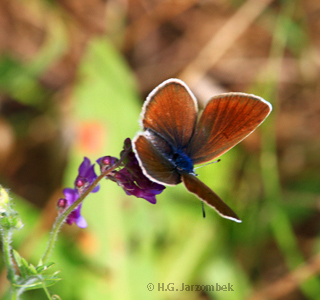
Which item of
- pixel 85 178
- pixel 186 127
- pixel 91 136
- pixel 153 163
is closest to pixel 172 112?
pixel 186 127

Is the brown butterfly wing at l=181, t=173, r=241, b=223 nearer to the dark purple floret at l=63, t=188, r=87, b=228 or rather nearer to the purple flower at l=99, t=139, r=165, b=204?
the purple flower at l=99, t=139, r=165, b=204

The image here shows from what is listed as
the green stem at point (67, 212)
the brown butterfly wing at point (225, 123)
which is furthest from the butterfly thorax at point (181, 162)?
the green stem at point (67, 212)

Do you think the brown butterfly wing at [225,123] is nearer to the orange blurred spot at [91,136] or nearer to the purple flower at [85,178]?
the purple flower at [85,178]

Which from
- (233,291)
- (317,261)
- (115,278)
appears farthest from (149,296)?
(317,261)

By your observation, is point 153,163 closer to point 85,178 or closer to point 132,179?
point 132,179

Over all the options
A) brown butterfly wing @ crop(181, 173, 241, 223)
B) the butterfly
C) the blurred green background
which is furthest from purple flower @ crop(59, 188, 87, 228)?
the blurred green background
